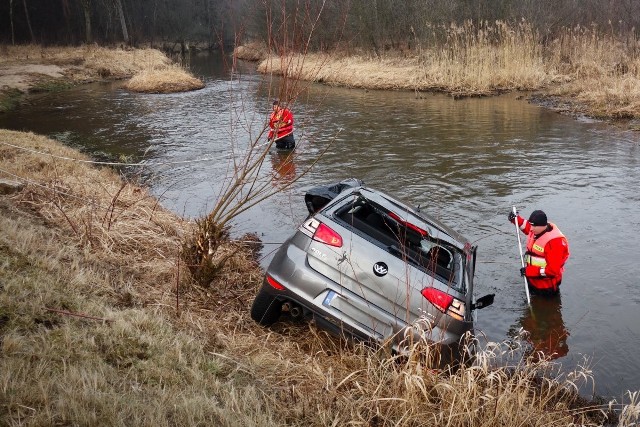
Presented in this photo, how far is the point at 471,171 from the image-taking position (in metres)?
12.8

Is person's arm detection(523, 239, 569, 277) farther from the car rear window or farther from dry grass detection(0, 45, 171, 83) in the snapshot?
dry grass detection(0, 45, 171, 83)

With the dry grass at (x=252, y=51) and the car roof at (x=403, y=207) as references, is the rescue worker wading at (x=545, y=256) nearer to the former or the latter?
the car roof at (x=403, y=207)

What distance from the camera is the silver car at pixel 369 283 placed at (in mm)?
4598

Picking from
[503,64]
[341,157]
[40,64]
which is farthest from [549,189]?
[40,64]

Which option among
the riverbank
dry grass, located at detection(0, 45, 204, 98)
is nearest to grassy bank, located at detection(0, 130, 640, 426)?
the riverbank

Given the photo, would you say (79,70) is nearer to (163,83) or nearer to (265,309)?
(163,83)

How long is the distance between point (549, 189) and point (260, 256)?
6462mm

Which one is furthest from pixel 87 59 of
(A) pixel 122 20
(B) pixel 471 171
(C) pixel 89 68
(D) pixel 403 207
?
(D) pixel 403 207

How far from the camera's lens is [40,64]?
3416cm

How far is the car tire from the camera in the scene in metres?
5.07

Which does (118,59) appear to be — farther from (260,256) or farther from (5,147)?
(260,256)

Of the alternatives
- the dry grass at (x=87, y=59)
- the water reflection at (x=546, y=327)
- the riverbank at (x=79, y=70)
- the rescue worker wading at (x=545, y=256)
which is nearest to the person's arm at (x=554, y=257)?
the rescue worker wading at (x=545, y=256)

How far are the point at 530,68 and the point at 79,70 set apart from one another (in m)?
26.1

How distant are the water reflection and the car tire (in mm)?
2829
